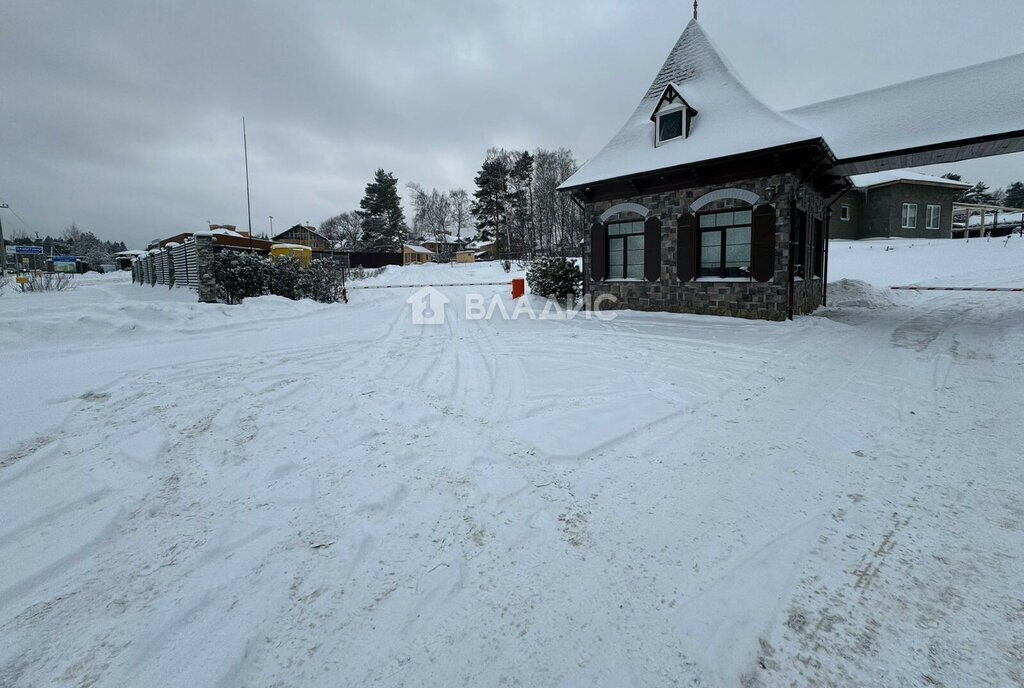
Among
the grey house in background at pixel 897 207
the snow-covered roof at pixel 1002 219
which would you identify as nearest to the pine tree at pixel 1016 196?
the snow-covered roof at pixel 1002 219

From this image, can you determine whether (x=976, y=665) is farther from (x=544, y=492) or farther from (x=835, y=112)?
(x=835, y=112)

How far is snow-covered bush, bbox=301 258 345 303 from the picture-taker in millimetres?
15216

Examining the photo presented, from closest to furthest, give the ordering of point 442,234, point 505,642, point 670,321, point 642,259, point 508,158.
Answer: point 505,642 → point 670,321 → point 642,259 → point 508,158 → point 442,234

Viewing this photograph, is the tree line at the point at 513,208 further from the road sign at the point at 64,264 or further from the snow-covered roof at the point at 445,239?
the road sign at the point at 64,264

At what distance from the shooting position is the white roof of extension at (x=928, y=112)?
9477mm

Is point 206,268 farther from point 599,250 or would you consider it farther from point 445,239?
point 445,239

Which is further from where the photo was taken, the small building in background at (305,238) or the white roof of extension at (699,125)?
the small building in background at (305,238)

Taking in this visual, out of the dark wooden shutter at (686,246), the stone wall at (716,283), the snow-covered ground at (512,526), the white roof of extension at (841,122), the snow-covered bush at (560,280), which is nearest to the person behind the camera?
the snow-covered ground at (512,526)

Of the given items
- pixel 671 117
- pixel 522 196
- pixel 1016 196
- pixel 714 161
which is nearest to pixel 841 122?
pixel 671 117

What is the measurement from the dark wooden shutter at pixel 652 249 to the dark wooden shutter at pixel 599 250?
1301mm

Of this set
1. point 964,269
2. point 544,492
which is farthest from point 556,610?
point 964,269

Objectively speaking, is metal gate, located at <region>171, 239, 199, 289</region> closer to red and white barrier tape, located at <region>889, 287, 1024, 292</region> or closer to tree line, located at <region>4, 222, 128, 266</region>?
red and white barrier tape, located at <region>889, 287, 1024, 292</region>

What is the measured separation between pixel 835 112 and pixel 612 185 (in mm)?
7073

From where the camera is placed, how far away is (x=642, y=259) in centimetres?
1258
